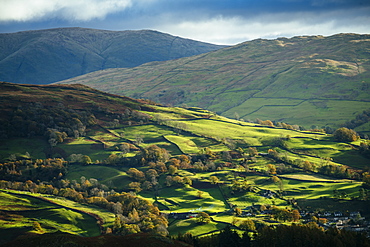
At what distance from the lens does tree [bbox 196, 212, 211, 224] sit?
12750 centimetres

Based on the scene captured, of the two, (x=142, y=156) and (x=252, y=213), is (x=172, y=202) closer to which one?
(x=252, y=213)

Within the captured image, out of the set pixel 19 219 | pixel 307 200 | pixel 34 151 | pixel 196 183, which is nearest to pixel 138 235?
pixel 19 219

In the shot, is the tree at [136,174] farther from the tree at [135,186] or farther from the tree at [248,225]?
the tree at [248,225]

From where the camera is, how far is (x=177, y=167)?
595 feet

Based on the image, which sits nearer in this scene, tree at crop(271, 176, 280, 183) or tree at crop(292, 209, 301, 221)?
tree at crop(292, 209, 301, 221)

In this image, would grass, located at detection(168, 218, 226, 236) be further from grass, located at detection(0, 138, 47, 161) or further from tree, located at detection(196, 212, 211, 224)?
grass, located at detection(0, 138, 47, 161)

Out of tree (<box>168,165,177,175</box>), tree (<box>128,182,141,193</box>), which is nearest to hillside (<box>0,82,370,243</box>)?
tree (<box>128,182,141,193</box>)

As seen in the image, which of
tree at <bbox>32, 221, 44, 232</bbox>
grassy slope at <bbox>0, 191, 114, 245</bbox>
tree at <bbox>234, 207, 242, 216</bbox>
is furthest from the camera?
tree at <bbox>234, 207, 242, 216</bbox>

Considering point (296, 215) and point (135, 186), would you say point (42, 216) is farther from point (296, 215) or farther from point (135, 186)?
point (296, 215)

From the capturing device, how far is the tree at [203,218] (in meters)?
128

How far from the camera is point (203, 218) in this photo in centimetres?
12838

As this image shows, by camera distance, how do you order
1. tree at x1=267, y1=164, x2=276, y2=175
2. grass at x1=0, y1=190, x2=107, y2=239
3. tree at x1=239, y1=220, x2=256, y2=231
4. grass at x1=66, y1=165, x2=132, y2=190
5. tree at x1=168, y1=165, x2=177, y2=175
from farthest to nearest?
1. tree at x1=267, y1=164, x2=276, y2=175
2. tree at x1=168, y1=165, x2=177, y2=175
3. grass at x1=66, y1=165, x2=132, y2=190
4. grass at x1=0, y1=190, x2=107, y2=239
5. tree at x1=239, y1=220, x2=256, y2=231

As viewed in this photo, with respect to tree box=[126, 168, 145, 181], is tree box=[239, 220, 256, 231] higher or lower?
lower

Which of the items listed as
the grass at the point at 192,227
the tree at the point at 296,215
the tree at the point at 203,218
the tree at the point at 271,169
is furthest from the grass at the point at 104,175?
the tree at the point at 296,215
